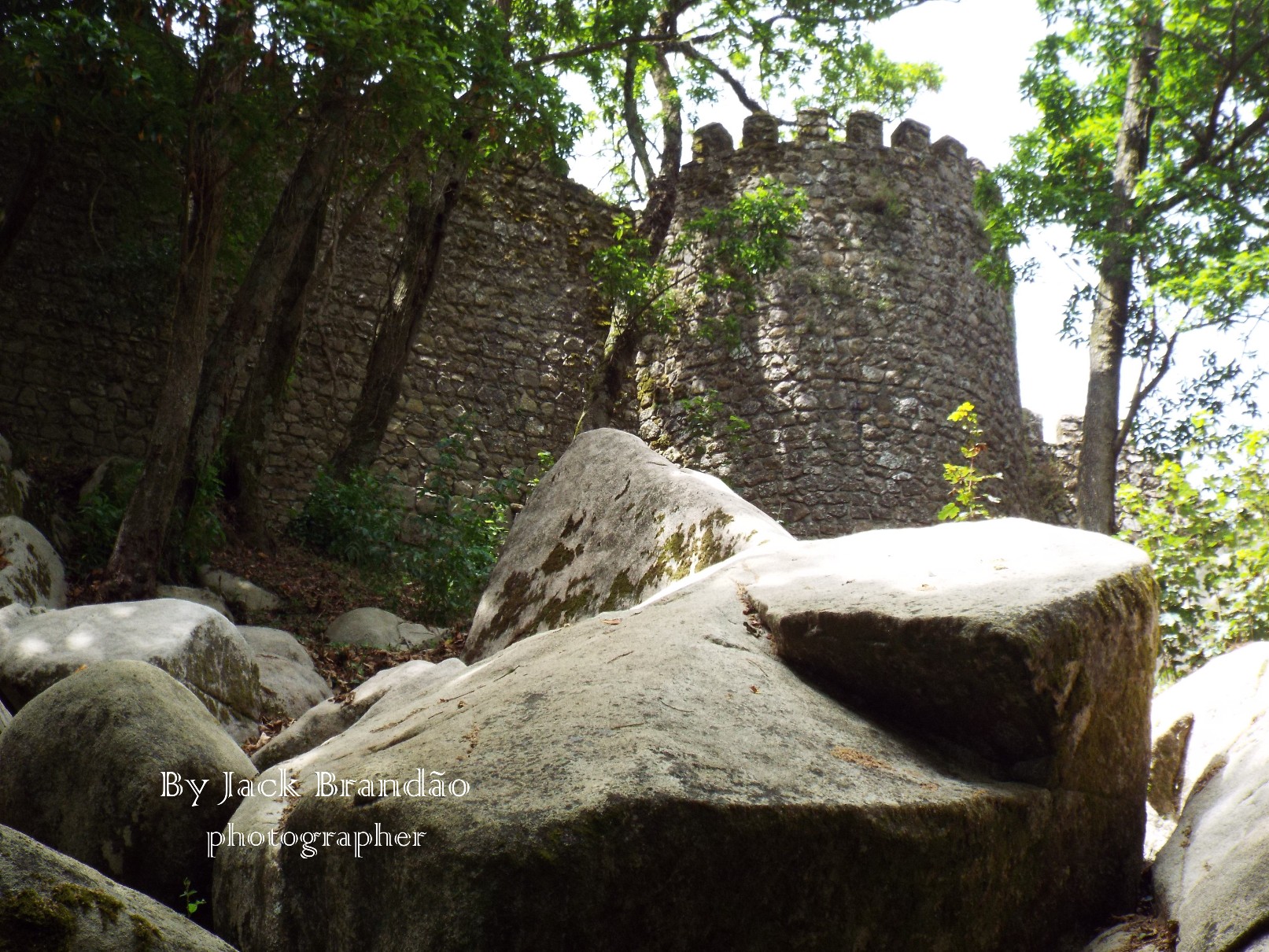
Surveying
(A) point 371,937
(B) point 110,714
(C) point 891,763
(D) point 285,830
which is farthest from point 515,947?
(B) point 110,714

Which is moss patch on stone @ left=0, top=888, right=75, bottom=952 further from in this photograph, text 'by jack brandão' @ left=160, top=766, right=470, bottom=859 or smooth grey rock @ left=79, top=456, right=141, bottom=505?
smooth grey rock @ left=79, top=456, right=141, bottom=505

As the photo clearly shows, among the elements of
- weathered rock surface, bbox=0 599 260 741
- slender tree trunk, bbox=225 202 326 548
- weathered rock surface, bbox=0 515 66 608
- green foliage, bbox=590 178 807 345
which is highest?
green foliage, bbox=590 178 807 345

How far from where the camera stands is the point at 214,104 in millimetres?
6461

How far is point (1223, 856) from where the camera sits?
6.74ft

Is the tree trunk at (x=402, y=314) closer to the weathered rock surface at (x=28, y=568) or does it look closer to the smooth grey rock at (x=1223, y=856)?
the weathered rock surface at (x=28, y=568)

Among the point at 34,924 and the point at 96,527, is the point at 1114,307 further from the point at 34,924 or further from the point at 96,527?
the point at 34,924

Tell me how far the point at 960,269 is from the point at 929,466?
242 centimetres

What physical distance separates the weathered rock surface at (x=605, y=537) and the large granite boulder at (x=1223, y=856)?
141 cm

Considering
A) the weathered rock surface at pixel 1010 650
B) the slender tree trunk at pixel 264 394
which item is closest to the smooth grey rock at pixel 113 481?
the slender tree trunk at pixel 264 394

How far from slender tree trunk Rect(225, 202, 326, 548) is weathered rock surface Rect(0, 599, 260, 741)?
3882mm

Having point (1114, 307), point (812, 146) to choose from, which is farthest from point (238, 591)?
point (812, 146)

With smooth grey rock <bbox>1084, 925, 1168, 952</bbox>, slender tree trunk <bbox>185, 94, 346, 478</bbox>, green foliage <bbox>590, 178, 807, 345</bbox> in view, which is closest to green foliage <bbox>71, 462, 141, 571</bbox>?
slender tree trunk <bbox>185, 94, 346, 478</bbox>

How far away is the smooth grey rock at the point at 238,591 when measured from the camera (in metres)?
6.99

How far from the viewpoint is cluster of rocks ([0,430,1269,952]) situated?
1.75m
